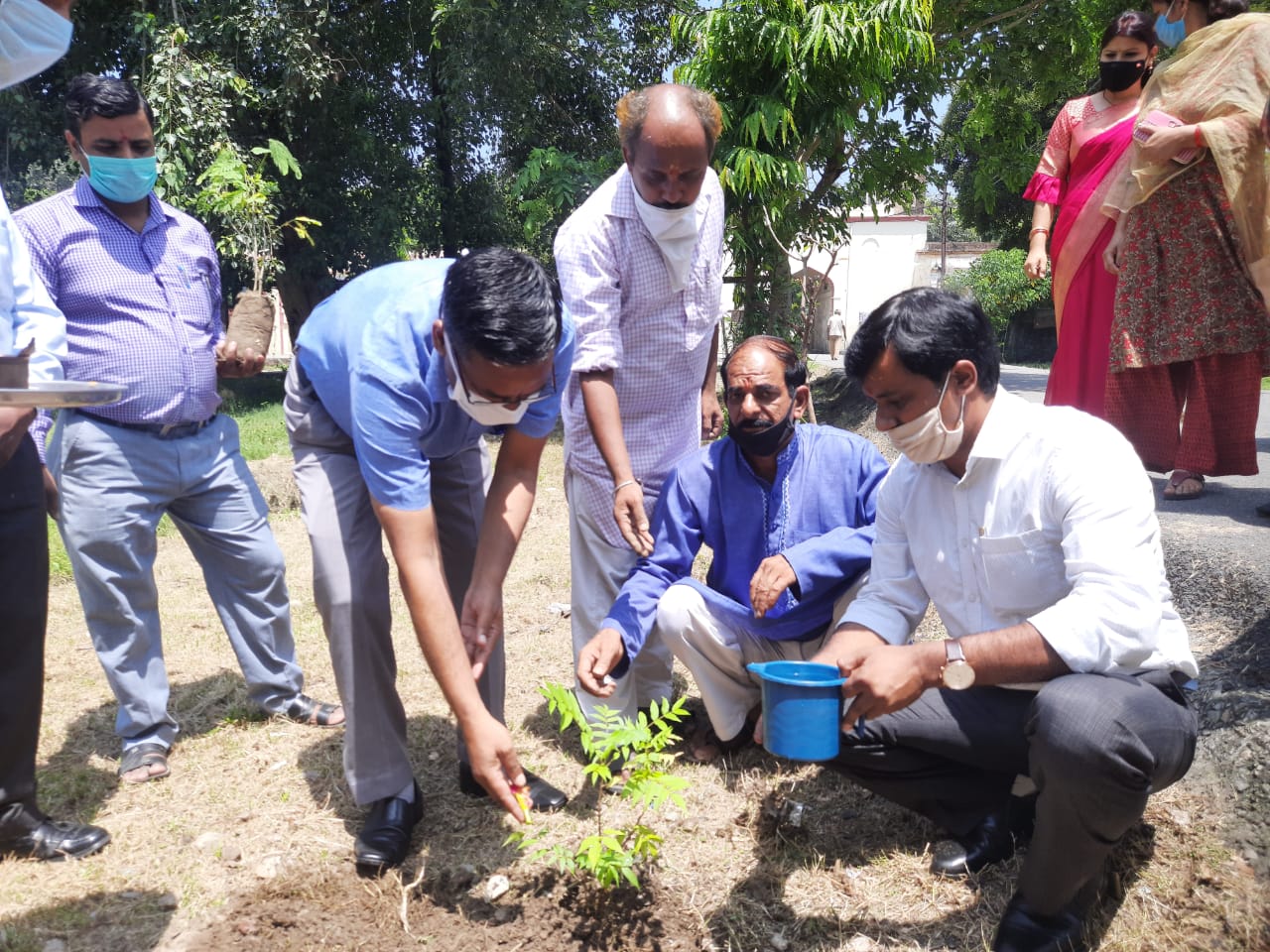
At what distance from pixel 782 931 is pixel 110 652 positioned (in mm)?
2272

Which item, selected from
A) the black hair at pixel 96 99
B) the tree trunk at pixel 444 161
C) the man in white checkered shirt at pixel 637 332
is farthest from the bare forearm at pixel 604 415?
the tree trunk at pixel 444 161

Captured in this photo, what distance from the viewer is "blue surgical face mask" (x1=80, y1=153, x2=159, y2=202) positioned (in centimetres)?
312

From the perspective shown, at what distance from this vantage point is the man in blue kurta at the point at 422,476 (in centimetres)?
212

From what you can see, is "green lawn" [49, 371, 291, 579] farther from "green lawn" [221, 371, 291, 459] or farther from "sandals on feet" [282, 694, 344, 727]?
"sandals on feet" [282, 694, 344, 727]

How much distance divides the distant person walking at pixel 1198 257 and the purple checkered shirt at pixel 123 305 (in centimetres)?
334

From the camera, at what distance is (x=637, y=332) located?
10.6ft

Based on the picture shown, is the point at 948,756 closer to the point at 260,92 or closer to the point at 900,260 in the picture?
the point at 260,92

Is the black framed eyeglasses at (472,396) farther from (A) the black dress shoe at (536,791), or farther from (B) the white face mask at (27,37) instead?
(A) the black dress shoe at (536,791)

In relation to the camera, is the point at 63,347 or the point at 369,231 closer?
the point at 63,347

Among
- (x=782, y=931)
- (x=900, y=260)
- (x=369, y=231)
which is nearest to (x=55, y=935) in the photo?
(x=782, y=931)

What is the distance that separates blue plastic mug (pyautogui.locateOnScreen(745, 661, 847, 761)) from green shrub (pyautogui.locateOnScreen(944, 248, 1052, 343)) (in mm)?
21146

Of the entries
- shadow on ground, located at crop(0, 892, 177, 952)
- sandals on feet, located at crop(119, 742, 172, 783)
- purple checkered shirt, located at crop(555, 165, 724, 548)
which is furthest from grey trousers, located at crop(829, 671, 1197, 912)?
sandals on feet, located at crop(119, 742, 172, 783)

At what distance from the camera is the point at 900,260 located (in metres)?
42.5

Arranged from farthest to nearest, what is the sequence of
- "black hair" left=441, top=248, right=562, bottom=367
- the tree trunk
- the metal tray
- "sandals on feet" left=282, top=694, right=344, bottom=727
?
the tree trunk → "sandals on feet" left=282, top=694, right=344, bottom=727 → "black hair" left=441, top=248, right=562, bottom=367 → the metal tray
